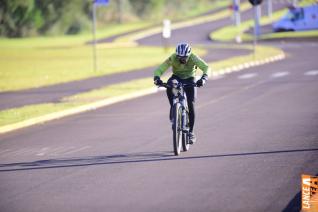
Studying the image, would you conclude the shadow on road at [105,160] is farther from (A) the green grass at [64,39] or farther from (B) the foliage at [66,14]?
(B) the foliage at [66,14]

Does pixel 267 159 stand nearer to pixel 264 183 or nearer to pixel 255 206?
pixel 264 183

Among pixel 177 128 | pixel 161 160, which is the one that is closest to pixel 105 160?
pixel 161 160

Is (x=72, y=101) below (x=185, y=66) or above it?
below

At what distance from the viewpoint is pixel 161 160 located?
11.9m

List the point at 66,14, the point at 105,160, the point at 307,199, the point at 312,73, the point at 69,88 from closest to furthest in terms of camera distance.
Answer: the point at 307,199 → the point at 105,160 → the point at 69,88 → the point at 312,73 → the point at 66,14

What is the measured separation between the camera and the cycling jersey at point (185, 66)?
1264 cm

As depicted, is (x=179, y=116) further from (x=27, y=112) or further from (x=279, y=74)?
(x=279, y=74)

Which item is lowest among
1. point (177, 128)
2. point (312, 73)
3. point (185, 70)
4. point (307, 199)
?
point (312, 73)

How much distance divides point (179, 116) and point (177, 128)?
214 mm

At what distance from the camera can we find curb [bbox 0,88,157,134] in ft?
56.4

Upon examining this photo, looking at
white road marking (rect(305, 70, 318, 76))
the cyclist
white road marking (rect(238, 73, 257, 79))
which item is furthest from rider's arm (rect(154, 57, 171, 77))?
white road marking (rect(305, 70, 318, 76))

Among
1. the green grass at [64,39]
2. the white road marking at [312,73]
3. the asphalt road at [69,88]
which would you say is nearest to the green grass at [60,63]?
the asphalt road at [69,88]

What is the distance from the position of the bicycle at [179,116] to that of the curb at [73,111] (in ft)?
17.1

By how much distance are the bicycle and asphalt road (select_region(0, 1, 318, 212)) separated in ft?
0.66
